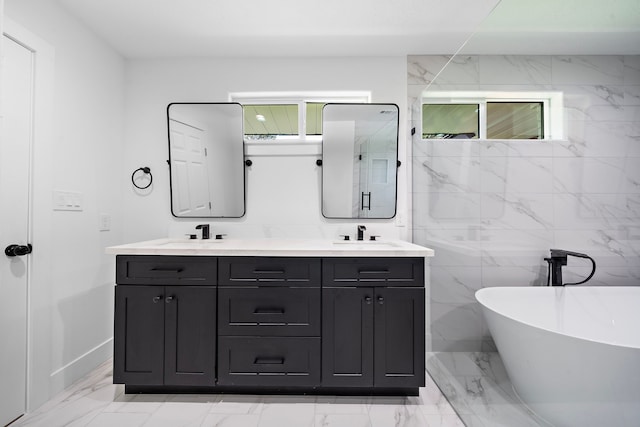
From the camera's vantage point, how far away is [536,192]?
3.73 ft

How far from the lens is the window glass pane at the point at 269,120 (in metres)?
2.36

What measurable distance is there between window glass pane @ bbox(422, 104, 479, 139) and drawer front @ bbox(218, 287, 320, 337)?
4.11 ft

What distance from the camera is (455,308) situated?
5.49ft

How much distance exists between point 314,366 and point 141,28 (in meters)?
2.55

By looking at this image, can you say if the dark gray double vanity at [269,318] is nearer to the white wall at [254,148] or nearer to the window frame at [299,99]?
the white wall at [254,148]

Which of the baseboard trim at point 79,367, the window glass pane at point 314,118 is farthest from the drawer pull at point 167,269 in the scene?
the window glass pane at point 314,118

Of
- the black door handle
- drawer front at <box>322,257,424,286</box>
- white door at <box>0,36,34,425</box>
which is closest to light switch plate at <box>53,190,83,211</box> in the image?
white door at <box>0,36,34,425</box>

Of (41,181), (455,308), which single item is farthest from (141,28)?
(455,308)

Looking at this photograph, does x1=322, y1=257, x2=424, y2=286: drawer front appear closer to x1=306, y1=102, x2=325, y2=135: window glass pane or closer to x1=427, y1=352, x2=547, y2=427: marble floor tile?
x1=427, y1=352, x2=547, y2=427: marble floor tile

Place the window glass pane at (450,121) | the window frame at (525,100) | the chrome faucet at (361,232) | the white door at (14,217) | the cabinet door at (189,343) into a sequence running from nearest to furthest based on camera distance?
the window frame at (525,100), the white door at (14,217), the window glass pane at (450,121), the cabinet door at (189,343), the chrome faucet at (361,232)

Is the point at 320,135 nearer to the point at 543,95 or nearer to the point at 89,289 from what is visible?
the point at 543,95

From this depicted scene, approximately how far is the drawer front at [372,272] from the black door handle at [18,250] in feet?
5.34

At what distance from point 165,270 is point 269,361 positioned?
0.81 meters

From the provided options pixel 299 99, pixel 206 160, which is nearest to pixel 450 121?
pixel 299 99
